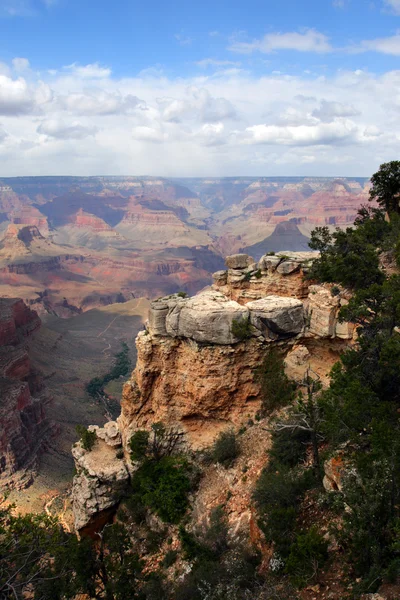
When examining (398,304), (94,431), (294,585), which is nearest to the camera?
(294,585)

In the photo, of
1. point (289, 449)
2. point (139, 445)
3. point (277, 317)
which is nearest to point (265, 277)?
point (277, 317)

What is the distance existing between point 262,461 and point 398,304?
10998mm

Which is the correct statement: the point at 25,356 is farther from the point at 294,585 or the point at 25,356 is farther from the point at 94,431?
the point at 294,585

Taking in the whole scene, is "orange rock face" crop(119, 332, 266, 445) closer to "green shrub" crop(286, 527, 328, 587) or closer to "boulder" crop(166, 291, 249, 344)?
"boulder" crop(166, 291, 249, 344)

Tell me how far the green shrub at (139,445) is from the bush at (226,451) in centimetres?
472

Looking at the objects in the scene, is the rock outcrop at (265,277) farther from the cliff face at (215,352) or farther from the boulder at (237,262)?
the cliff face at (215,352)

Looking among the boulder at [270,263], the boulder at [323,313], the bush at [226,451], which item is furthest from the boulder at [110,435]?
the boulder at [270,263]

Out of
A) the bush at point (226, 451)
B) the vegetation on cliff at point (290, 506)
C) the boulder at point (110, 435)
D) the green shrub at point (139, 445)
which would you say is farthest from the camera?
the boulder at point (110, 435)

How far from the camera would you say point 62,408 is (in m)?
65.3

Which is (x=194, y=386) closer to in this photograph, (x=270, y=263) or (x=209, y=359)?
(x=209, y=359)

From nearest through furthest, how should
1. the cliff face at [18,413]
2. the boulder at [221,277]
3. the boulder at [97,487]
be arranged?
the boulder at [97,487] < the boulder at [221,277] < the cliff face at [18,413]

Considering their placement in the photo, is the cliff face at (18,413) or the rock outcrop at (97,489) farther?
the cliff face at (18,413)

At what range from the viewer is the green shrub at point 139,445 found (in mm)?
25469

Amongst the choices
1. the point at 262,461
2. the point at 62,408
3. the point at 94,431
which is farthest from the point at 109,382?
the point at 262,461
